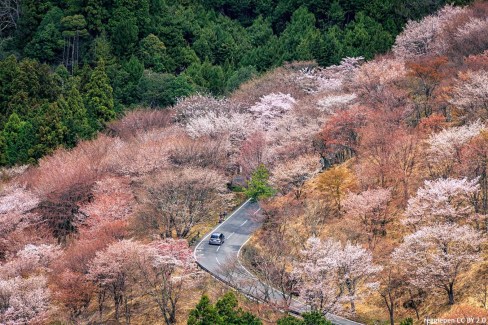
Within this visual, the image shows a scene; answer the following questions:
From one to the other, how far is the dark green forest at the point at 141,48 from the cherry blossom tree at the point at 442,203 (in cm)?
2985

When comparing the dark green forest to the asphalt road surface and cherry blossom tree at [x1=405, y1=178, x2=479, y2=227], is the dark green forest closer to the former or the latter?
the asphalt road surface

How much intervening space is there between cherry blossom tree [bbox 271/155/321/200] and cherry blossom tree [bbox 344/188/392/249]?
541 cm

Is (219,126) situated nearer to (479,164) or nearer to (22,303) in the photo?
(479,164)

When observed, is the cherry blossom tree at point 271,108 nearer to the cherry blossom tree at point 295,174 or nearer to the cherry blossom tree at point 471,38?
the cherry blossom tree at point 295,174

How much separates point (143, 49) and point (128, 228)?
35330mm

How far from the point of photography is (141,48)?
6756cm

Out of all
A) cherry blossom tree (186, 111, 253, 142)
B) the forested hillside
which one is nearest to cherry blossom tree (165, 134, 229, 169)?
the forested hillside

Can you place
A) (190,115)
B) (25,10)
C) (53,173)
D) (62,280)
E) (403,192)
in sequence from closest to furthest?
(62,280)
(403,192)
(53,173)
(190,115)
(25,10)

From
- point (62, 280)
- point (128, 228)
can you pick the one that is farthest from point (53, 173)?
point (62, 280)

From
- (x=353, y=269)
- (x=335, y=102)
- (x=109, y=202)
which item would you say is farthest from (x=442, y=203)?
(x=335, y=102)

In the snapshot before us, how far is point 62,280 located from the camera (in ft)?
101

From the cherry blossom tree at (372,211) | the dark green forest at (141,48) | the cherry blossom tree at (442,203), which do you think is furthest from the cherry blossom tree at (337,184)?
the dark green forest at (141,48)

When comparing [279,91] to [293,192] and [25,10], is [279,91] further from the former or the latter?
[25,10]

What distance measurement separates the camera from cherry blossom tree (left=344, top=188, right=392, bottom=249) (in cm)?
3250
